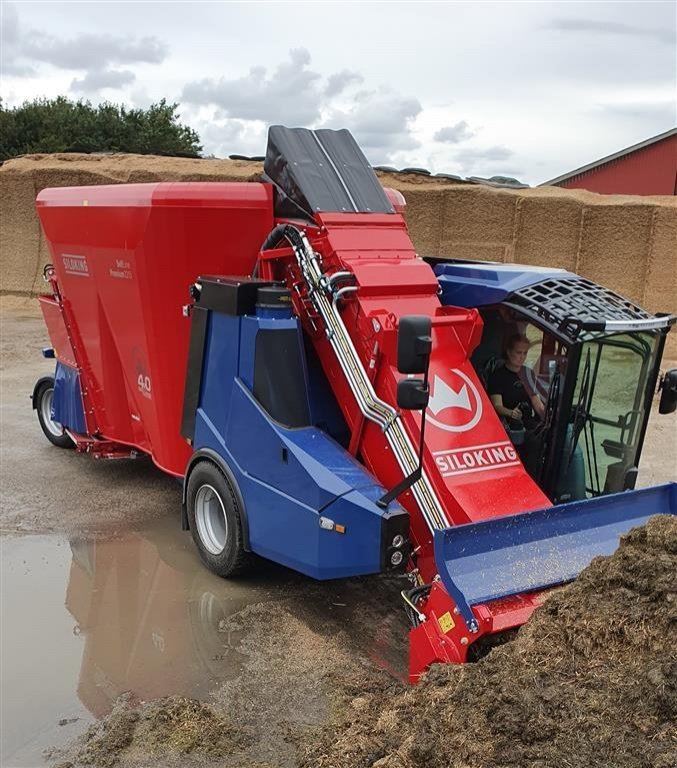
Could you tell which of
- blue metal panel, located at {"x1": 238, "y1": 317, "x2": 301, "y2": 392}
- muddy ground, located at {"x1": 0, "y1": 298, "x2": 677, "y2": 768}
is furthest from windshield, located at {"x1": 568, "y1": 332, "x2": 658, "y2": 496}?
blue metal panel, located at {"x1": 238, "y1": 317, "x2": 301, "y2": 392}

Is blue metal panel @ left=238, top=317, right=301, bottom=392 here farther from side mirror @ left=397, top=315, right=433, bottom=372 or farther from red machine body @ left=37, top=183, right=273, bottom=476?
side mirror @ left=397, top=315, right=433, bottom=372

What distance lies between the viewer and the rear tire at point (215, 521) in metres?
5.11

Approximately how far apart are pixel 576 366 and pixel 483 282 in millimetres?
913

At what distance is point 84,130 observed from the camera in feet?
108

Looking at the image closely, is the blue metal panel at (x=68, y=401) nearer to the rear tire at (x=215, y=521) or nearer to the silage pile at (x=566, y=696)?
the rear tire at (x=215, y=521)

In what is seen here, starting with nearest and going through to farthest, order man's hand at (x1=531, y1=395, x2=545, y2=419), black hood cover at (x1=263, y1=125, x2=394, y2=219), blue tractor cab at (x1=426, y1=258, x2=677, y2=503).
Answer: blue tractor cab at (x1=426, y1=258, x2=677, y2=503) → man's hand at (x1=531, y1=395, x2=545, y2=419) → black hood cover at (x1=263, y1=125, x2=394, y2=219)

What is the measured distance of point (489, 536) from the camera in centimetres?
384

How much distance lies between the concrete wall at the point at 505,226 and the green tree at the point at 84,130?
503 inches

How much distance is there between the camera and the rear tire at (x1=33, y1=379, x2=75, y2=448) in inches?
324

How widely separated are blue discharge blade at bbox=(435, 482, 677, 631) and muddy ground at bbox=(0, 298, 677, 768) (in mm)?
373

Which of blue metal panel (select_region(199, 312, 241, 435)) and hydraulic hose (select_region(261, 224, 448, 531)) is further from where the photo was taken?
blue metal panel (select_region(199, 312, 241, 435))

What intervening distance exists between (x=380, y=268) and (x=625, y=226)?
10725 millimetres

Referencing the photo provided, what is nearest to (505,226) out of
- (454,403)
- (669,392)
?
(669,392)

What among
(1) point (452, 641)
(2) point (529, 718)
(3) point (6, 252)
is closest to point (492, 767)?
(2) point (529, 718)
